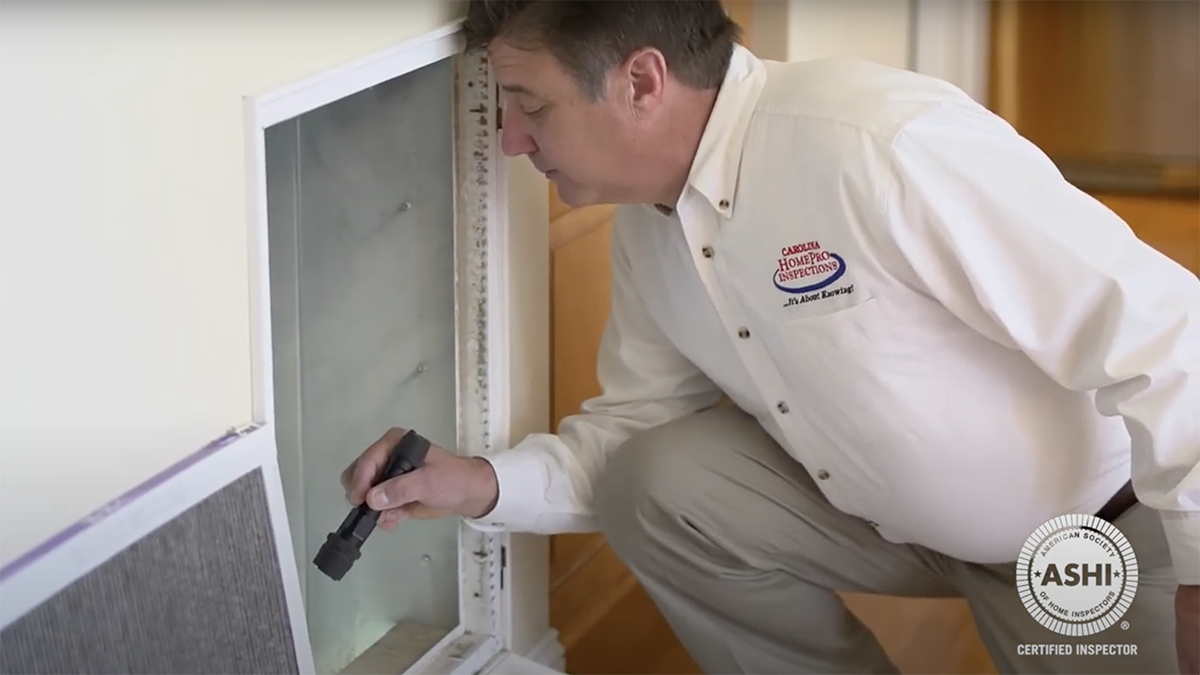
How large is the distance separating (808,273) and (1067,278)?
216 mm

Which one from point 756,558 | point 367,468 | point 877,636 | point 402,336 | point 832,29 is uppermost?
point 832,29

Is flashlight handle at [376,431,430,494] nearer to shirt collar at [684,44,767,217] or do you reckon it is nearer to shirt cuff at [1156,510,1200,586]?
shirt collar at [684,44,767,217]

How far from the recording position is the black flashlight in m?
1.10

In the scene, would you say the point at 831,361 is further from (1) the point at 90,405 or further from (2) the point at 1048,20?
(2) the point at 1048,20

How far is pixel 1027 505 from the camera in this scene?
1.18 meters

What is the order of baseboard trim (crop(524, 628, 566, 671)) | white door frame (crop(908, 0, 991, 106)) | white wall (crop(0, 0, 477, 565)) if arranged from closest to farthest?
white wall (crop(0, 0, 477, 565)) < baseboard trim (crop(524, 628, 566, 671)) < white door frame (crop(908, 0, 991, 106))

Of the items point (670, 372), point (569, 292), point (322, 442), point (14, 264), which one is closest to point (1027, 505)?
point (670, 372)

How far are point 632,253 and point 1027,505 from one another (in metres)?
0.45

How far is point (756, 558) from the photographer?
132 centimetres

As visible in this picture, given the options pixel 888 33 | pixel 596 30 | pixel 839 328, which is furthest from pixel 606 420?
pixel 888 33

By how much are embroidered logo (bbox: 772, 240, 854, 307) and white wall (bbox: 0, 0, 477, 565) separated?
1.44 ft

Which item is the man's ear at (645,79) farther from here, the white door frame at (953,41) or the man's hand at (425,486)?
→ the white door frame at (953,41)

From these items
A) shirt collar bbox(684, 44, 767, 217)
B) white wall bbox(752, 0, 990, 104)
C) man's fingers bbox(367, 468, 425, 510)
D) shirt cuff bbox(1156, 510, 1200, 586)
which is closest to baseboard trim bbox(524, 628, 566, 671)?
man's fingers bbox(367, 468, 425, 510)

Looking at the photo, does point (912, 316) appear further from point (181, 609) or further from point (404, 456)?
point (181, 609)
